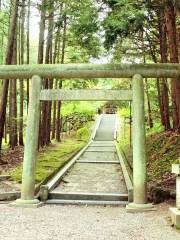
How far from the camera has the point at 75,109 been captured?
37.0m

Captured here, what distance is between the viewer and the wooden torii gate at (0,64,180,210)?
938 centimetres

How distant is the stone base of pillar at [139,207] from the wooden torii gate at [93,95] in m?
0.06

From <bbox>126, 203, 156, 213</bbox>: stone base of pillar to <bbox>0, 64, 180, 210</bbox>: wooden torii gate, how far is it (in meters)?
0.06

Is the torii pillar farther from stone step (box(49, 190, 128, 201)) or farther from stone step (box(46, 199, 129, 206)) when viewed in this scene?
stone step (box(49, 190, 128, 201))

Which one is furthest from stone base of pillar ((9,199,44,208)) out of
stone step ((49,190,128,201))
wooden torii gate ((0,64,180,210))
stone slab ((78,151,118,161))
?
stone slab ((78,151,118,161))

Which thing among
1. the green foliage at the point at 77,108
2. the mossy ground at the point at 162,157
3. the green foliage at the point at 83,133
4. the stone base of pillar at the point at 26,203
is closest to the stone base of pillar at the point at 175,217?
the stone base of pillar at the point at 26,203

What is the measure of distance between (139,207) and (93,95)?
2.82 m

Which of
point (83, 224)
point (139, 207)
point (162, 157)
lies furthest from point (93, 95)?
point (162, 157)

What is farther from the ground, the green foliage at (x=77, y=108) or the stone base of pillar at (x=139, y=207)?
the green foliage at (x=77, y=108)

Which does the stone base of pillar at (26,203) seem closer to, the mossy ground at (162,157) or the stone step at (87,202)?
the stone step at (87,202)

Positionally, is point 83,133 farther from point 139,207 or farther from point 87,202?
point 139,207

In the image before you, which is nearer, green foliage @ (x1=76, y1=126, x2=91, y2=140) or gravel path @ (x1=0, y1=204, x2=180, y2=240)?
gravel path @ (x1=0, y1=204, x2=180, y2=240)

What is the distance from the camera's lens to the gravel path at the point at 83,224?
6754 millimetres

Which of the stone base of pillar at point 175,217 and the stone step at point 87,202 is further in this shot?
the stone step at point 87,202
